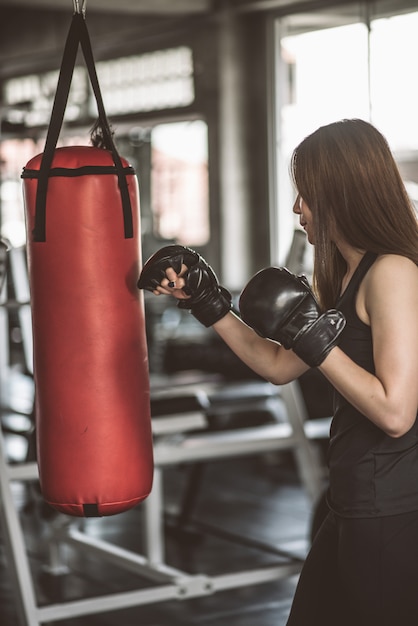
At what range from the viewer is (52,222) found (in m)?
1.98

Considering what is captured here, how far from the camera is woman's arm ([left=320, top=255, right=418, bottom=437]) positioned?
5.29ft

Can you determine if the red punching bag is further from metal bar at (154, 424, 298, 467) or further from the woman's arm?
metal bar at (154, 424, 298, 467)

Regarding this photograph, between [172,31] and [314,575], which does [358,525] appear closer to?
[314,575]

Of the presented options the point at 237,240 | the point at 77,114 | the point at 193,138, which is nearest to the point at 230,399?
the point at 237,240

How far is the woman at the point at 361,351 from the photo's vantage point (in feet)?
5.36

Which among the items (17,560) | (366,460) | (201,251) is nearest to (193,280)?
(366,460)

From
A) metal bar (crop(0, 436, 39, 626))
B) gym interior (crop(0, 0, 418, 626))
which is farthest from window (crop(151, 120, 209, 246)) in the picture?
metal bar (crop(0, 436, 39, 626))

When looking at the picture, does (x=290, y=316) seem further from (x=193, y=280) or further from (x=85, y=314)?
(x=85, y=314)

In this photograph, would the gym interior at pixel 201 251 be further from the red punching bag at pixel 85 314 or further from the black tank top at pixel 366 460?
the black tank top at pixel 366 460

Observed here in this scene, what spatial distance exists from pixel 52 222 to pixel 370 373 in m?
0.75

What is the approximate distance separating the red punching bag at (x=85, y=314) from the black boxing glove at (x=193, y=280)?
12 centimetres

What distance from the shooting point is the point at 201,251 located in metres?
7.39

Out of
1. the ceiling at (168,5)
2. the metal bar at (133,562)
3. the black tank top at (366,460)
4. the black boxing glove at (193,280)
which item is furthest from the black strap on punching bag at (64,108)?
the ceiling at (168,5)

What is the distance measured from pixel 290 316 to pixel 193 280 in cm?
29
